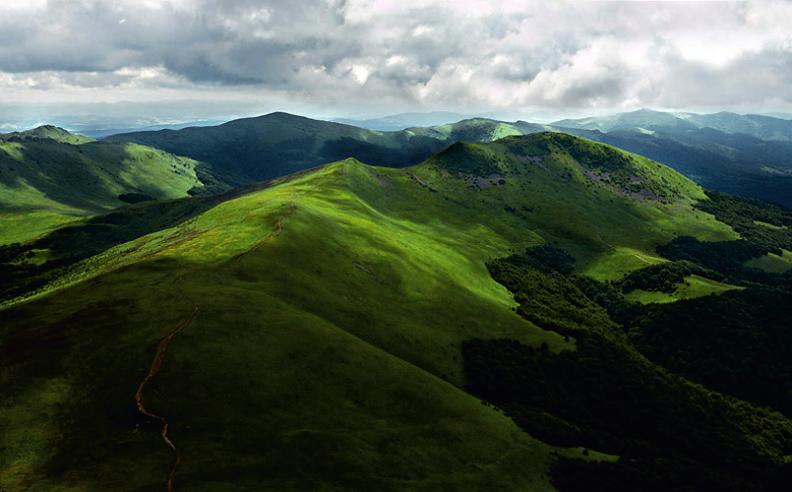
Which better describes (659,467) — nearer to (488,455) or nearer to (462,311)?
(488,455)

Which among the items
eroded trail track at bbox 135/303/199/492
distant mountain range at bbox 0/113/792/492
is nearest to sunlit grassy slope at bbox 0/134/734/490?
distant mountain range at bbox 0/113/792/492

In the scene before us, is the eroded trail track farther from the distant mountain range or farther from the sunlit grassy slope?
the sunlit grassy slope

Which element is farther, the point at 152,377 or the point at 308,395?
the point at 308,395

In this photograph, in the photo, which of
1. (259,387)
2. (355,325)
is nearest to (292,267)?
(355,325)

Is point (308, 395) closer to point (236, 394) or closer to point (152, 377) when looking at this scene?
point (236, 394)

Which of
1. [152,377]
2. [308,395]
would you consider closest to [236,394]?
[308,395]

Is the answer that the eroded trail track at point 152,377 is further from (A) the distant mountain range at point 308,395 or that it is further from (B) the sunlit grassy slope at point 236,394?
(B) the sunlit grassy slope at point 236,394

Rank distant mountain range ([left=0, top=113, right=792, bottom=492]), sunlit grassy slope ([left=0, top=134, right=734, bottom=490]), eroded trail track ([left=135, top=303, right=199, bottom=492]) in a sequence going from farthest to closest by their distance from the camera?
1. distant mountain range ([left=0, top=113, right=792, bottom=492])
2. sunlit grassy slope ([left=0, top=134, right=734, bottom=490])
3. eroded trail track ([left=135, top=303, right=199, bottom=492])

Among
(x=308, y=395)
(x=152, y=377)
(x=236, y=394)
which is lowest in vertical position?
(x=308, y=395)
